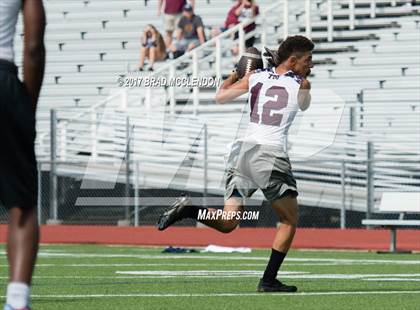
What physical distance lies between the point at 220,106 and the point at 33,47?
18.4 metres

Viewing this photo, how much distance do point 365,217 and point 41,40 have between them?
1469cm

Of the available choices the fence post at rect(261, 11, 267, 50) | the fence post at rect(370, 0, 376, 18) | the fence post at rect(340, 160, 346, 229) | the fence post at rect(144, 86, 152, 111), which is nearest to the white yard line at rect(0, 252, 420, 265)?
the fence post at rect(340, 160, 346, 229)

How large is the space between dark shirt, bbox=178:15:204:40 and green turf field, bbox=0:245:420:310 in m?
9.32

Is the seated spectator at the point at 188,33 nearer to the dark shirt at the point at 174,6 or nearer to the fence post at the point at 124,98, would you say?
the dark shirt at the point at 174,6

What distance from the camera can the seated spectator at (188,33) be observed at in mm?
24797

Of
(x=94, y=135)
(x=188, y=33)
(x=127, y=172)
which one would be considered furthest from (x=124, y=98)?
(x=127, y=172)

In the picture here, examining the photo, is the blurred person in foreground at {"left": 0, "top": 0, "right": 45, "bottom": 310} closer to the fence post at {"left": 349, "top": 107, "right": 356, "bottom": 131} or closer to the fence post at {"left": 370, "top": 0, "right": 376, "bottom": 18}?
the fence post at {"left": 349, "top": 107, "right": 356, "bottom": 131}

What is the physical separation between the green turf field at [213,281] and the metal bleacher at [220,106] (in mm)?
3993

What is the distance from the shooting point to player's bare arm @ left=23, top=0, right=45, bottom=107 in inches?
203

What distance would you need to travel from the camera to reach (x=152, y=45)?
2511 centimetres

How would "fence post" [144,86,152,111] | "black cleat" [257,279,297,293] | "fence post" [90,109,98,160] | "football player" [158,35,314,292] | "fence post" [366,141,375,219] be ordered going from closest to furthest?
"black cleat" [257,279,297,293] → "football player" [158,35,314,292] → "fence post" [366,141,375,219] → "fence post" [90,109,98,160] → "fence post" [144,86,152,111]

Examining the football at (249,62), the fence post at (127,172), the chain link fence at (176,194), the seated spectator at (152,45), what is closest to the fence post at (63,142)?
the chain link fence at (176,194)

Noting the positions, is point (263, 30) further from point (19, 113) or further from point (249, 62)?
point (19, 113)

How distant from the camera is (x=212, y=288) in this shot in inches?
378
